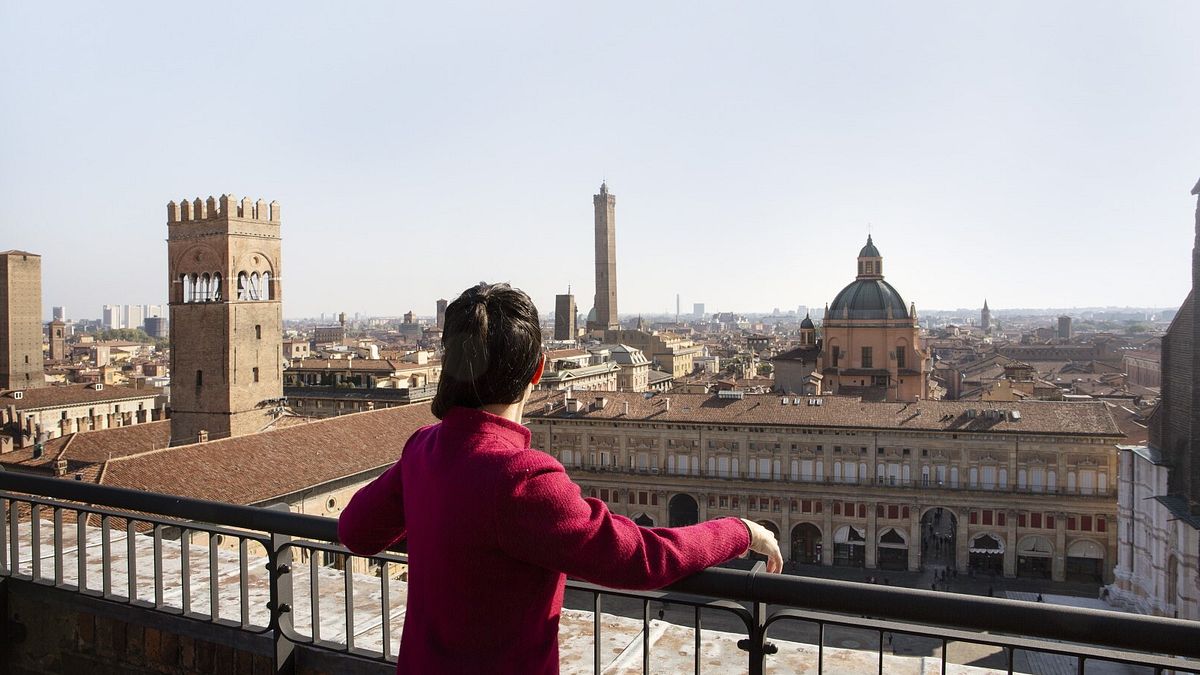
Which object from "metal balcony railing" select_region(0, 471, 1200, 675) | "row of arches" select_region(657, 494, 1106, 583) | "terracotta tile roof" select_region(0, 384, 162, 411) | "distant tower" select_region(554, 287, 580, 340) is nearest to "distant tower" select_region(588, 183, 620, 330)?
"distant tower" select_region(554, 287, 580, 340)

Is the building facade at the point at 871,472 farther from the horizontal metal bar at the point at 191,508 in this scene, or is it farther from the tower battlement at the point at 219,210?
the horizontal metal bar at the point at 191,508

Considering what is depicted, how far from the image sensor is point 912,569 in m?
41.7

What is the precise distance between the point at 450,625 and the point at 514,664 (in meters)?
0.23

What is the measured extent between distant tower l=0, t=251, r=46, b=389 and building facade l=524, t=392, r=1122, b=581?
49367mm

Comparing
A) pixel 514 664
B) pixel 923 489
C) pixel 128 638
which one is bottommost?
pixel 923 489

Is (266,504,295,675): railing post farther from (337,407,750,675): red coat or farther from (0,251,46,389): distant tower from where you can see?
(0,251,46,389): distant tower

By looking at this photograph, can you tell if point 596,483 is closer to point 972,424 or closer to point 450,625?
point 972,424

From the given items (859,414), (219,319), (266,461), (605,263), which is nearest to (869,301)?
(859,414)

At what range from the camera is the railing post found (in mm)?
4395

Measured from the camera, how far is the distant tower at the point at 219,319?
44188mm

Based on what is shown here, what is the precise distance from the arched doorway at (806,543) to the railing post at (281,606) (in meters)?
42.1

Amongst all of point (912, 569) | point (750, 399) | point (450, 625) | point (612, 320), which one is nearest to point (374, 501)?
point (450, 625)

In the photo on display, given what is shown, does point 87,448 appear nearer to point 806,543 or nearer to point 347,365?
point 806,543

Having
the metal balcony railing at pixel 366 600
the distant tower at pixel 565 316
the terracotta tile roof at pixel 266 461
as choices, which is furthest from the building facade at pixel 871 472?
the distant tower at pixel 565 316
